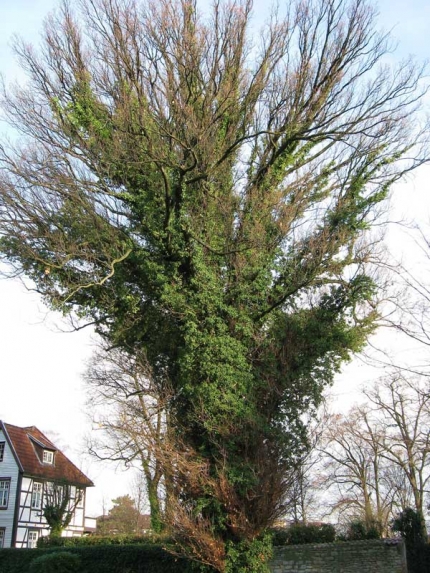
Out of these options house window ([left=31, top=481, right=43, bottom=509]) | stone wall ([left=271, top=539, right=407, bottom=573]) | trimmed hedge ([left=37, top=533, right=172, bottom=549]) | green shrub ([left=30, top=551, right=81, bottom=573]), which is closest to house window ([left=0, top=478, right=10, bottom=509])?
house window ([left=31, top=481, right=43, bottom=509])

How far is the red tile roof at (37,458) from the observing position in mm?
31828

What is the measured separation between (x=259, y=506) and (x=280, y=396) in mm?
2470

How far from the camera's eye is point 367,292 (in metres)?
13.5

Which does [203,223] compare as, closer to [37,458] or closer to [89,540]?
[89,540]

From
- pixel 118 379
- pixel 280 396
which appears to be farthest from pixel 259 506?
pixel 118 379

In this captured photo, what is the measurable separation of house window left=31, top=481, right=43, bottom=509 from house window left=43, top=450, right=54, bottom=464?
1.75 metres

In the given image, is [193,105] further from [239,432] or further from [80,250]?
[239,432]

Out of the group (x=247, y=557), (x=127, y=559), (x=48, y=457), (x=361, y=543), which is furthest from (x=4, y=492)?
(x=247, y=557)

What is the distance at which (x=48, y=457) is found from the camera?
3422 cm

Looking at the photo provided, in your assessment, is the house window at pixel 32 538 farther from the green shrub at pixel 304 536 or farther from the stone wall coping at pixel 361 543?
the stone wall coping at pixel 361 543

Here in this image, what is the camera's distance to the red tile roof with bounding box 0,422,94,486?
3183cm

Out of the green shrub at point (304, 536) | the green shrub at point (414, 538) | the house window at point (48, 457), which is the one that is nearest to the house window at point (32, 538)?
the house window at point (48, 457)

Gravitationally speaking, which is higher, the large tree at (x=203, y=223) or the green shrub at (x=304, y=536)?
the large tree at (x=203, y=223)

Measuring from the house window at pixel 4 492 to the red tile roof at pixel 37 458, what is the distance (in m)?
1.22
